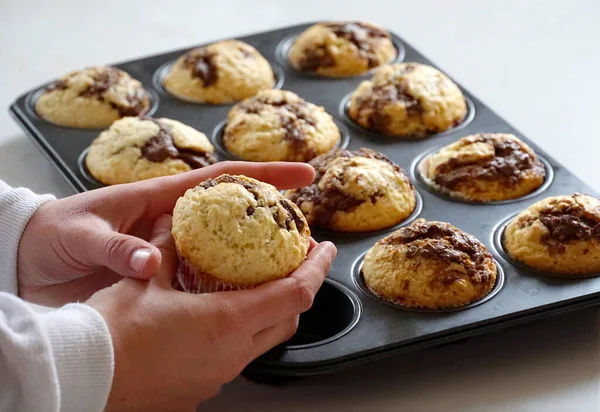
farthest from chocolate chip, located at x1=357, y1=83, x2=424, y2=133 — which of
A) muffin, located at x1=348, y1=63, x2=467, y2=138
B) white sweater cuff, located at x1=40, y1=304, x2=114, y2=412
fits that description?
white sweater cuff, located at x1=40, y1=304, x2=114, y2=412

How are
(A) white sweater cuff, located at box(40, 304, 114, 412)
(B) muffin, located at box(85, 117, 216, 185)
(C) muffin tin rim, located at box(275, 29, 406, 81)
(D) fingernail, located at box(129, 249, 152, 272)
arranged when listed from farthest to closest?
(C) muffin tin rim, located at box(275, 29, 406, 81), (B) muffin, located at box(85, 117, 216, 185), (D) fingernail, located at box(129, 249, 152, 272), (A) white sweater cuff, located at box(40, 304, 114, 412)

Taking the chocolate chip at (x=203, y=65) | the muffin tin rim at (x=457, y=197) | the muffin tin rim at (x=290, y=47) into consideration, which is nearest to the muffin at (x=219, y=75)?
the chocolate chip at (x=203, y=65)

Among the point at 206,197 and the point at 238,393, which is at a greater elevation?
the point at 206,197

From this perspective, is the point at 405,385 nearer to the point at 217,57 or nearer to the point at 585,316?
the point at 585,316

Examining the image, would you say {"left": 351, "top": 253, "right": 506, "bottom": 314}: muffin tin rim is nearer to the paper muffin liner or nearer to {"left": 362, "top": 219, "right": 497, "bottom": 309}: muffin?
{"left": 362, "top": 219, "right": 497, "bottom": 309}: muffin

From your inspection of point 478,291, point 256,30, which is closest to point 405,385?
point 478,291

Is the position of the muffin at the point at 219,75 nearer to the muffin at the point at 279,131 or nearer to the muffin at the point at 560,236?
the muffin at the point at 279,131

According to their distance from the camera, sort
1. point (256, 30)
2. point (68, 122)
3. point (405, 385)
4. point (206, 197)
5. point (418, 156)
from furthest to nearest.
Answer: point (256, 30) → point (68, 122) → point (418, 156) → point (405, 385) → point (206, 197)

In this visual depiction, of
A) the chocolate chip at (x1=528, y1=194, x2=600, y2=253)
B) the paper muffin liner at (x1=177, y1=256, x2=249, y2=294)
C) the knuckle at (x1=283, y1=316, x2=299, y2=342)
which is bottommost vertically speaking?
the knuckle at (x1=283, y1=316, x2=299, y2=342)
